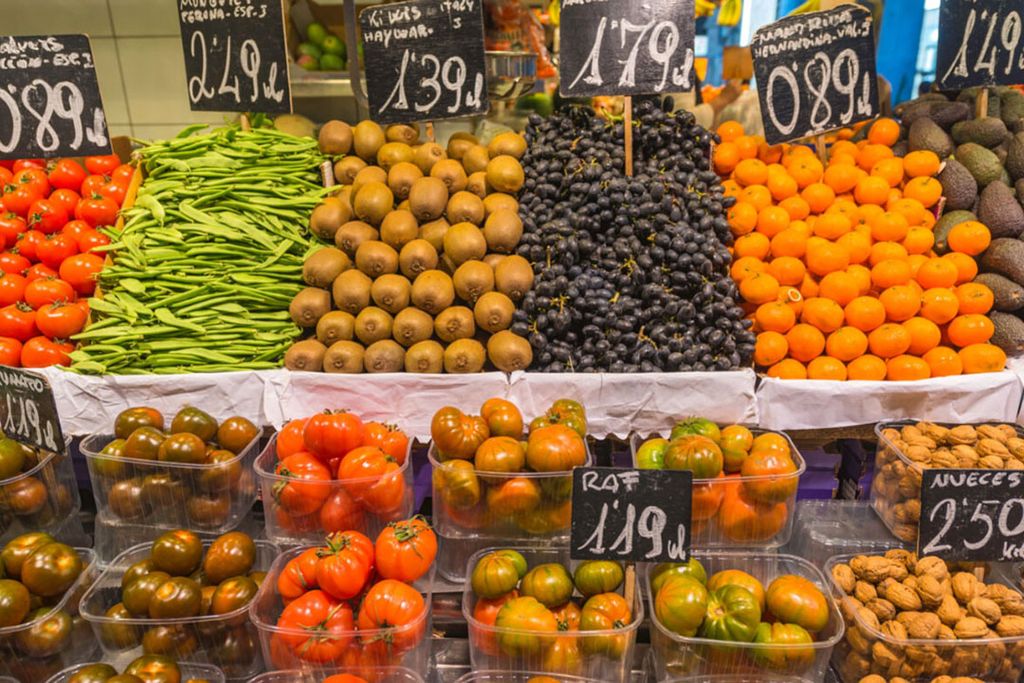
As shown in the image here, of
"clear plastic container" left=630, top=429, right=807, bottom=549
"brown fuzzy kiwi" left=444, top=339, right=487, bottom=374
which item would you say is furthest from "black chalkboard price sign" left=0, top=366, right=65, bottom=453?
"clear plastic container" left=630, top=429, right=807, bottom=549

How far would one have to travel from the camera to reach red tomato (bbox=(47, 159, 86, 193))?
2811 mm

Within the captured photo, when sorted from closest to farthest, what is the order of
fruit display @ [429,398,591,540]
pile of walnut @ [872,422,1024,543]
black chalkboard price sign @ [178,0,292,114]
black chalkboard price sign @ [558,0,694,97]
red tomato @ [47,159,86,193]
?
fruit display @ [429,398,591,540]
pile of walnut @ [872,422,1024,543]
black chalkboard price sign @ [558,0,694,97]
black chalkboard price sign @ [178,0,292,114]
red tomato @ [47,159,86,193]

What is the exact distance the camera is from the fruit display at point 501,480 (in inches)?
63.5

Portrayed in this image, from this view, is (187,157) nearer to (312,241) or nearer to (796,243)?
(312,241)

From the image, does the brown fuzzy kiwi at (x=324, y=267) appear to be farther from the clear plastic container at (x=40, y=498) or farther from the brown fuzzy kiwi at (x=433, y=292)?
the clear plastic container at (x=40, y=498)

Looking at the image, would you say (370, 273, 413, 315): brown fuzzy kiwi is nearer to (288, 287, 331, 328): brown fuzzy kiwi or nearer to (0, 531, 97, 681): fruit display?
(288, 287, 331, 328): brown fuzzy kiwi

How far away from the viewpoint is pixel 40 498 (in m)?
1.86

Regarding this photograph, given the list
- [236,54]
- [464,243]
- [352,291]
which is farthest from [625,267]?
[236,54]

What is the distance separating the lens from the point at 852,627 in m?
1.49

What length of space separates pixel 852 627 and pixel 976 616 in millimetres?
256

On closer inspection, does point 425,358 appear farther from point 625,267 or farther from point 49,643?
point 49,643

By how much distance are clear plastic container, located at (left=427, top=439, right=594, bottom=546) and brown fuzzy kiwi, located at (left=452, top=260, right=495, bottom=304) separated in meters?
0.72

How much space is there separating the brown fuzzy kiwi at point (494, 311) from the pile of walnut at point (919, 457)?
1.14m

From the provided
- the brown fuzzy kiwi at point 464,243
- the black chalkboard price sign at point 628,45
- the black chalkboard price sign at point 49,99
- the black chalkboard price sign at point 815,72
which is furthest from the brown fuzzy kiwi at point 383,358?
the black chalkboard price sign at point 815,72
